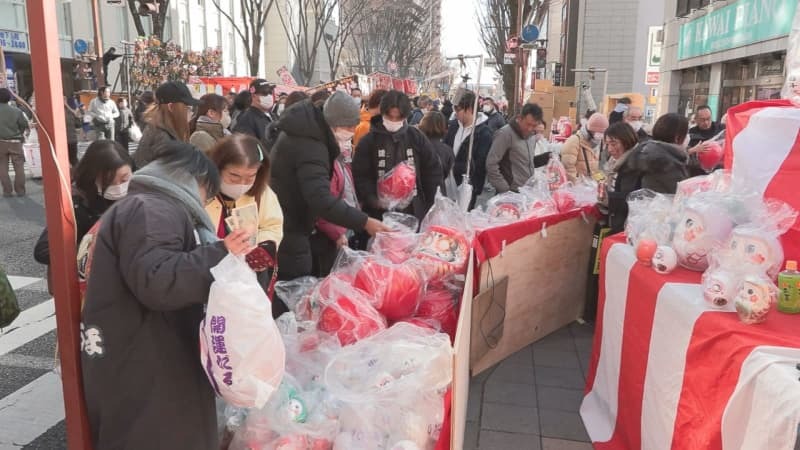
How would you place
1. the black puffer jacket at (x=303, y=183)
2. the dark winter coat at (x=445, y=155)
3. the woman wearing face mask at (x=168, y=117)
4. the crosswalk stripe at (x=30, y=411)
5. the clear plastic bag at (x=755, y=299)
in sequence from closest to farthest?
the clear plastic bag at (x=755, y=299) < the crosswalk stripe at (x=30, y=411) < the black puffer jacket at (x=303, y=183) < the woman wearing face mask at (x=168, y=117) < the dark winter coat at (x=445, y=155)

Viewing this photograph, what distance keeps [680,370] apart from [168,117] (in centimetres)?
363

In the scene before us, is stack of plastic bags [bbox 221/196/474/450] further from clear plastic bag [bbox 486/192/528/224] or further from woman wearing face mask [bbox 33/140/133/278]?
woman wearing face mask [bbox 33/140/133/278]

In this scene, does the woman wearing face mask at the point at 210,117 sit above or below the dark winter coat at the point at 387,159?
above

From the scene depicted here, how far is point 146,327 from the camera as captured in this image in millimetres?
1921

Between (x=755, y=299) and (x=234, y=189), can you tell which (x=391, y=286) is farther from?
(x=755, y=299)

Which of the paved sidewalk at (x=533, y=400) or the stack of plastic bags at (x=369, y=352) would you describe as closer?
the stack of plastic bags at (x=369, y=352)

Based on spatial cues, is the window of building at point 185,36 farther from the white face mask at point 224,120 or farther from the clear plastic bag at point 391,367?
the clear plastic bag at point 391,367

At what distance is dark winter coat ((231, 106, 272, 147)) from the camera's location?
7.19 meters

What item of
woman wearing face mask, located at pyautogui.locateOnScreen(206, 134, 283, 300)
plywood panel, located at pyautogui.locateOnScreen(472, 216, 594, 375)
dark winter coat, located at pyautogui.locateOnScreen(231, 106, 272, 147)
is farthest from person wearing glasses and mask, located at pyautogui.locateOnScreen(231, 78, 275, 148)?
woman wearing face mask, located at pyautogui.locateOnScreen(206, 134, 283, 300)

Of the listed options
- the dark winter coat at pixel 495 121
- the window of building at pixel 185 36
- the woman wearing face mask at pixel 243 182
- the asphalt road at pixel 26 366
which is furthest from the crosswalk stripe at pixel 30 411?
the window of building at pixel 185 36

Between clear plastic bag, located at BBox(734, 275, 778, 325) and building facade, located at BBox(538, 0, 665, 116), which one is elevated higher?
building facade, located at BBox(538, 0, 665, 116)

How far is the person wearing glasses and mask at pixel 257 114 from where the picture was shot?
7.21 m

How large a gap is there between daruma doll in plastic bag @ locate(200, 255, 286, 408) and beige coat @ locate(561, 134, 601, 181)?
5704 mm

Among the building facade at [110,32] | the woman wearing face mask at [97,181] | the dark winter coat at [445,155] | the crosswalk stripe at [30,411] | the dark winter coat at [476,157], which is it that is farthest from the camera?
the building facade at [110,32]
